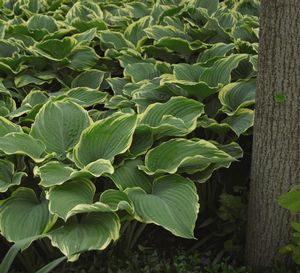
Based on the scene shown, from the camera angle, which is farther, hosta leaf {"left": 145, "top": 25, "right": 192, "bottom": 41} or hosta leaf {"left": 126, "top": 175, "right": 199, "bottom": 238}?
hosta leaf {"left": 145, "top": 25, "right": 192, "bottom": 41}

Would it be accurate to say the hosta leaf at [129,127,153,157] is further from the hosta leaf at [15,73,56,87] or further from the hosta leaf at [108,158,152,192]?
the hosta leaf at [15,73,56,87]

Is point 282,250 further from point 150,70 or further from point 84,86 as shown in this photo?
point 84,86

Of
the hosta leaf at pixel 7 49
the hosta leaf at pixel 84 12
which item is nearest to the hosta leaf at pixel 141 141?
the hosta leaf at pixel 7 49

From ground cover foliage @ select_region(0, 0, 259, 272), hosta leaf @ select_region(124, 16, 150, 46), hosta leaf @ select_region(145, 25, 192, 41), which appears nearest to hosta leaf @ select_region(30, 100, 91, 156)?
ground cover foliage @ select_region(0, 0, 259, 272)

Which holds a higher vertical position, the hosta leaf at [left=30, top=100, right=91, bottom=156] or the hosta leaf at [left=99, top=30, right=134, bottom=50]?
the hosta leaf at [left=99, top=30, right=134, bottom=50]

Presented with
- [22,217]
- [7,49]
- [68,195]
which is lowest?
[22,217]

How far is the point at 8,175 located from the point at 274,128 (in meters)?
1.03

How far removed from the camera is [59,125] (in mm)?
2301

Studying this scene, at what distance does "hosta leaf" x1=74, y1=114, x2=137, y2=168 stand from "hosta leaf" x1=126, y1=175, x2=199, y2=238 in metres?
0.21

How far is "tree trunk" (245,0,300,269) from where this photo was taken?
2041mm

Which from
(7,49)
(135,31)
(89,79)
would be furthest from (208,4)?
(7,49)

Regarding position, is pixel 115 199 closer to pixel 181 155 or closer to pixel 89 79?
pixel 181 155

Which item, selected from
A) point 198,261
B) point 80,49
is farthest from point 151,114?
point 80,49

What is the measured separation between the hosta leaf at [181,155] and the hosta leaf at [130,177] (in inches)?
1.7
